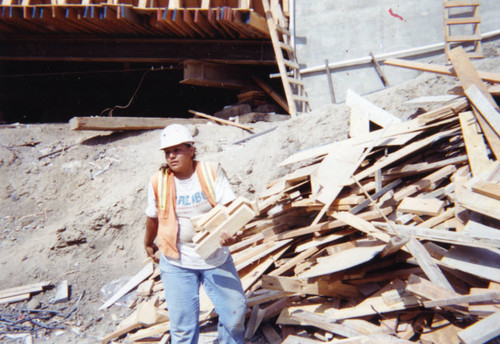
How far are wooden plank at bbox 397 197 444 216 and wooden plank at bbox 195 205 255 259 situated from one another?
172 centimetres

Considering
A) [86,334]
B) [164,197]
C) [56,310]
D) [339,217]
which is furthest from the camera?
[56,310]

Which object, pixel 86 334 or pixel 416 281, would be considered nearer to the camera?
pixel 416 281

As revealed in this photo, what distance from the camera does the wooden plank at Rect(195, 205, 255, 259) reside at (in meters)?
2.99

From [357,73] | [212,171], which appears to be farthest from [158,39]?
[212,171]

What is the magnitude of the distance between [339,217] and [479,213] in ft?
3.99

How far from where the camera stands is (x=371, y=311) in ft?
11.5

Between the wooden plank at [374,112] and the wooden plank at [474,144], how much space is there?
2.52 ft

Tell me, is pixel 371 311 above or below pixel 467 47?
below

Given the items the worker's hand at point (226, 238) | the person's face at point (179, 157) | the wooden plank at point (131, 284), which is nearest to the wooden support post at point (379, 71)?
the wooden plank at point (131, 284)

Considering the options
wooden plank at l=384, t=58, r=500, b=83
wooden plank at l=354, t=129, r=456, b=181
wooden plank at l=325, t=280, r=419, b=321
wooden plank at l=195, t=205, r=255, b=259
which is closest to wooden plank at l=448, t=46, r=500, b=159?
wooden plank at l=384, t=58, r=500, b=83

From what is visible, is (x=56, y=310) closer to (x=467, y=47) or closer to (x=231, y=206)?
(x=231, y=206)

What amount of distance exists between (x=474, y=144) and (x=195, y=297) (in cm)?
324

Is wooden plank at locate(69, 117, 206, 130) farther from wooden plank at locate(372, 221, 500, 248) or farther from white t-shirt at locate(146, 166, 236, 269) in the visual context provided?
wooden plank at locate(372, 221, 500, 248)

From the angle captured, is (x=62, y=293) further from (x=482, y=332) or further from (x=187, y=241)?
(x=482, y=332)
